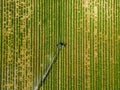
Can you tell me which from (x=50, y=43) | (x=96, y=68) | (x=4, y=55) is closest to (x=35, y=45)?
(x=50, y=43)

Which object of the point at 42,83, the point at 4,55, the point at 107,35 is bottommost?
the point at 42,83

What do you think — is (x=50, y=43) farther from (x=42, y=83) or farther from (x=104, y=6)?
(x=104, y=6)

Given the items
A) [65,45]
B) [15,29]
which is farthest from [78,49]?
[15,29]

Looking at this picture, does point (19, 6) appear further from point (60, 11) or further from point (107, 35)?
point (107, 35)

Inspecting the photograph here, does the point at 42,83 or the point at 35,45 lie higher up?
the point at 35,45

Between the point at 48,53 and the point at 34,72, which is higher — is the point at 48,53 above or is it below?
above

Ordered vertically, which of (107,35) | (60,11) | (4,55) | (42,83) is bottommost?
(42,83)
